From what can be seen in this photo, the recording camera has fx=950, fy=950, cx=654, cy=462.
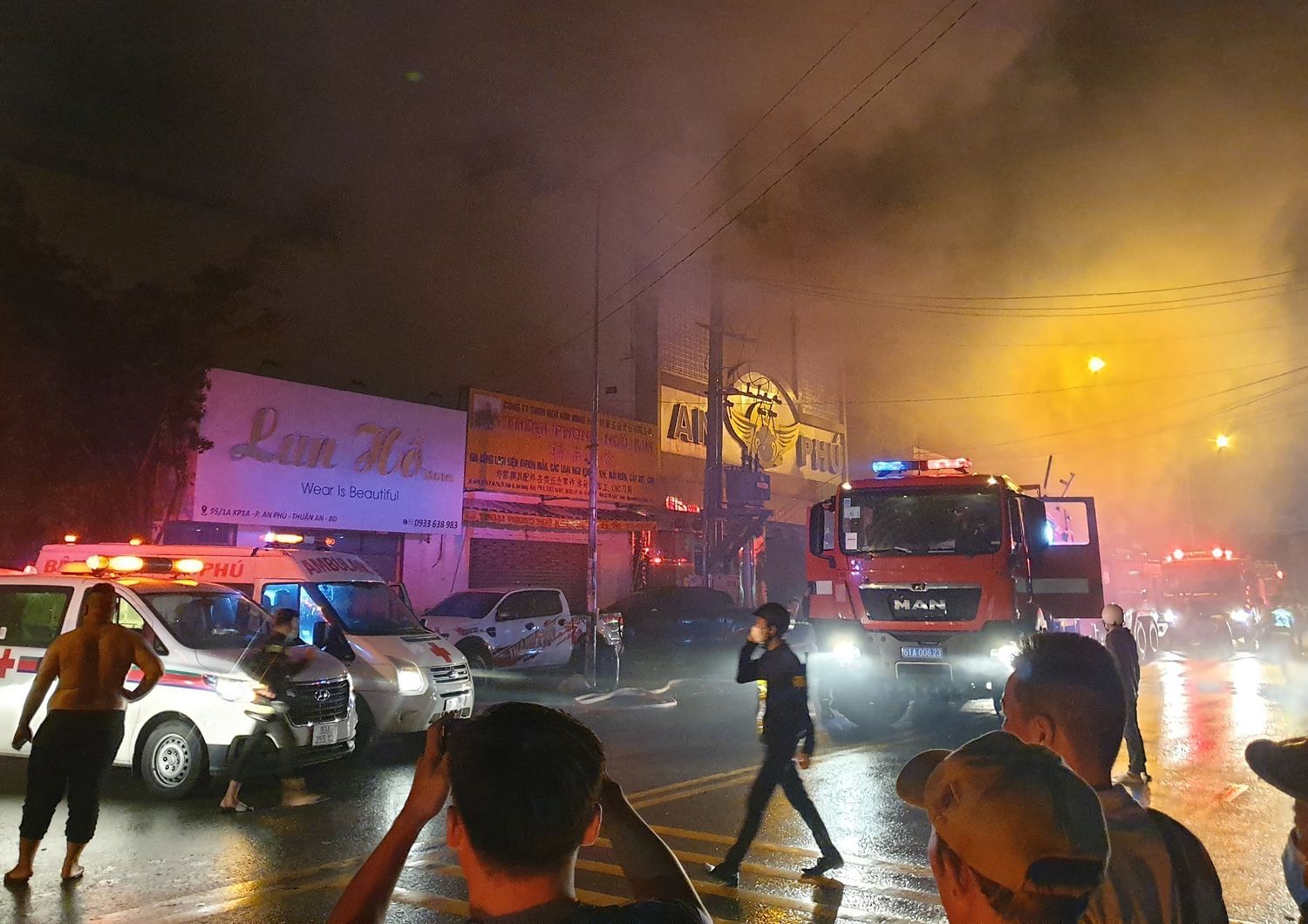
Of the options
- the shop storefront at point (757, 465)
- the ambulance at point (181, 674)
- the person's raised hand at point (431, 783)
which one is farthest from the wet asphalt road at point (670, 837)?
the shop storefront at point (757, 465)

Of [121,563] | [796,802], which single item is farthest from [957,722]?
[121,563]

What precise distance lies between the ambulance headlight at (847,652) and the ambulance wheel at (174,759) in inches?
269

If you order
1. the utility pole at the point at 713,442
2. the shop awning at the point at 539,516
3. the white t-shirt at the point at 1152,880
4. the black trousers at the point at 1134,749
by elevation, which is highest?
the utility pole at the point at 713,442

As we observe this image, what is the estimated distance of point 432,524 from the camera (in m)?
19.4

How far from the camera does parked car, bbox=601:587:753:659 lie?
18766 mm

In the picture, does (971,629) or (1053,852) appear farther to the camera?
(971,629)

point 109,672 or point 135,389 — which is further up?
point 135,389

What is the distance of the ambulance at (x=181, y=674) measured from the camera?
745cm

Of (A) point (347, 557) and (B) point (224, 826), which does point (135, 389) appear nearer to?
(A) point (347, 557)

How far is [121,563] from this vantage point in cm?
832

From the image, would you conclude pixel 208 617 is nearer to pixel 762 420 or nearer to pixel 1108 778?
pixel 1108 778

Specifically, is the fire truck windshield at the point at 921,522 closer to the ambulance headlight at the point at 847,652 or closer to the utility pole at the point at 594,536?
the ambulance headlight at the point at 847,652

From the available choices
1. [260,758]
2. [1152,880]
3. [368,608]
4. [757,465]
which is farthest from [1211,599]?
[1152,880]

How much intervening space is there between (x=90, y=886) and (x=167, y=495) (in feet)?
36.6
